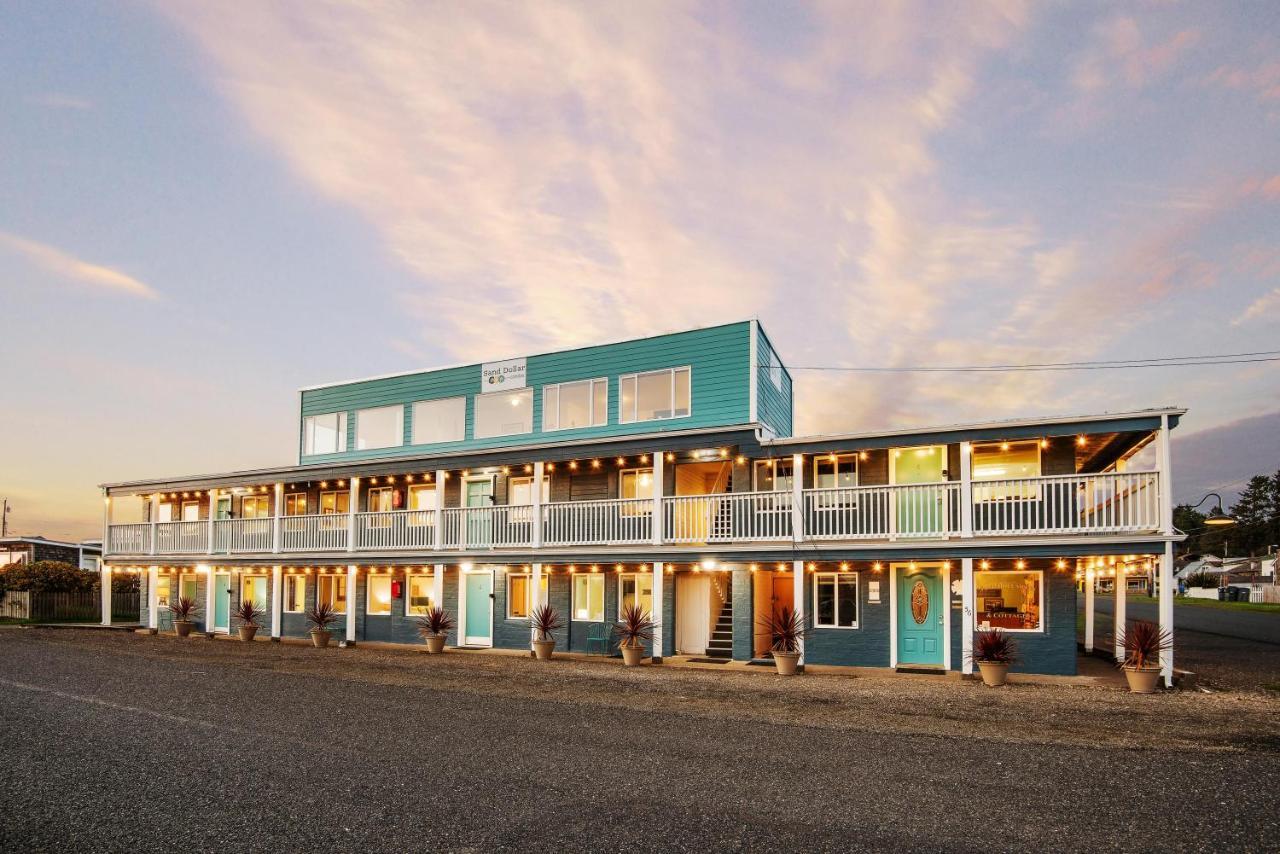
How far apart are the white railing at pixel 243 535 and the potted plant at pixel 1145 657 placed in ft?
82.6

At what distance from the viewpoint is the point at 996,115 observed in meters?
19.9

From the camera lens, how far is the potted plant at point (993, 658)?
17.2 meters

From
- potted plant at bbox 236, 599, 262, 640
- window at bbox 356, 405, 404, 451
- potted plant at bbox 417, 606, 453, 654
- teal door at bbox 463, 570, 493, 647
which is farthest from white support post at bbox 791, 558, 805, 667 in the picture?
potted plant at bbox 236, 599, 262, 640

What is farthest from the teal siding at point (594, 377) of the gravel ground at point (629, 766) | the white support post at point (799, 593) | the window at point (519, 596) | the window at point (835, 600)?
the gravel ground at point (629, 766)

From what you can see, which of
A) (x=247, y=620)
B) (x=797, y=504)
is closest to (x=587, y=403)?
(x=797, y=504)

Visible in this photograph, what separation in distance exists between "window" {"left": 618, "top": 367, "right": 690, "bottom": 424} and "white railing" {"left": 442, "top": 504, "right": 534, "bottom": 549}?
13.8 feet

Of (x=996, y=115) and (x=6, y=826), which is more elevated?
(x=996, y=115)

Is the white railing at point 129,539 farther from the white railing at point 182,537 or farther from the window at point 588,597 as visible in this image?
the window at point 588,597

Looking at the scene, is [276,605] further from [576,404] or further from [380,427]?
[576,404]

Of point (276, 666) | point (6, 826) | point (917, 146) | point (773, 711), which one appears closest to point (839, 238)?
point (917, 146)

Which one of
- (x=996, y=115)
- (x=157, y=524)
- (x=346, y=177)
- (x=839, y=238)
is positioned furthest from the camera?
(x=157, y=524)

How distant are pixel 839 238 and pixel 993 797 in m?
19.8

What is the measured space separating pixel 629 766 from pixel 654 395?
15929 mm

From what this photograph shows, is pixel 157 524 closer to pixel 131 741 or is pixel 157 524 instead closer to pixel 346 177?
pixel 346 177
